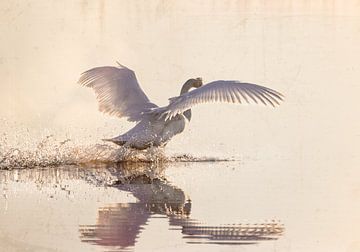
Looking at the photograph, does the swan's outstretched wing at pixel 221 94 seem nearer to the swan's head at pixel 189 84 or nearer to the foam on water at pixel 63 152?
the swan's head at pixel 189 84

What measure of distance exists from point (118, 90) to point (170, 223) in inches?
149

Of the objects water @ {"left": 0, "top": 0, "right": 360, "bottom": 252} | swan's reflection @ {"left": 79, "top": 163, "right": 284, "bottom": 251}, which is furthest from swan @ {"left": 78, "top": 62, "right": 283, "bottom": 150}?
swan's reflection @ {"left": 79, "top": 163, "right": 284, "bottom": 251}

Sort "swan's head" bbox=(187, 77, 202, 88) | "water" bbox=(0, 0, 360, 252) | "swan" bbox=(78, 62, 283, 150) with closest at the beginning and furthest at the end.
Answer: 1. "water" bbox=(0, 0, 360, 252)
2. "swan" bbox=(78, 62, 283, 150)
3. "swan's head" bbox=(187, 77, 202, 88)

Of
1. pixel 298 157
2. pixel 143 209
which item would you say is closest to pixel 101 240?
pixel 143 209

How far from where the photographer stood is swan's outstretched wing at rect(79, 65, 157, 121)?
10.8 m

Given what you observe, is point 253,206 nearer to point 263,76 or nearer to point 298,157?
point 298,157

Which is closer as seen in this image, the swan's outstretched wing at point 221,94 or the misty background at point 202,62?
the swan's outstretched wing at point 221,94

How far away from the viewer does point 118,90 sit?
1086 centimetres

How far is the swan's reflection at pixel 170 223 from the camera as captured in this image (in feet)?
22.0

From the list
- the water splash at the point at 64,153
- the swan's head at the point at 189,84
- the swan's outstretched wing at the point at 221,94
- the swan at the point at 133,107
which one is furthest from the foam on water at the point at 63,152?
the swan's outstretched wing at the point at 221,94

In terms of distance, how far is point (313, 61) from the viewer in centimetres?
1219

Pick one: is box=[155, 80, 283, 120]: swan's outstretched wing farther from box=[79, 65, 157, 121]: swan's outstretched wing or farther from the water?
box=[79, 65, 157, 121]: swan's outstretched wing

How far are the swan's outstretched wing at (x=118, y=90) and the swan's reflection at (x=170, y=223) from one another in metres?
2.09

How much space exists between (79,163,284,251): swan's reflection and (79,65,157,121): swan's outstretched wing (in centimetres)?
209
